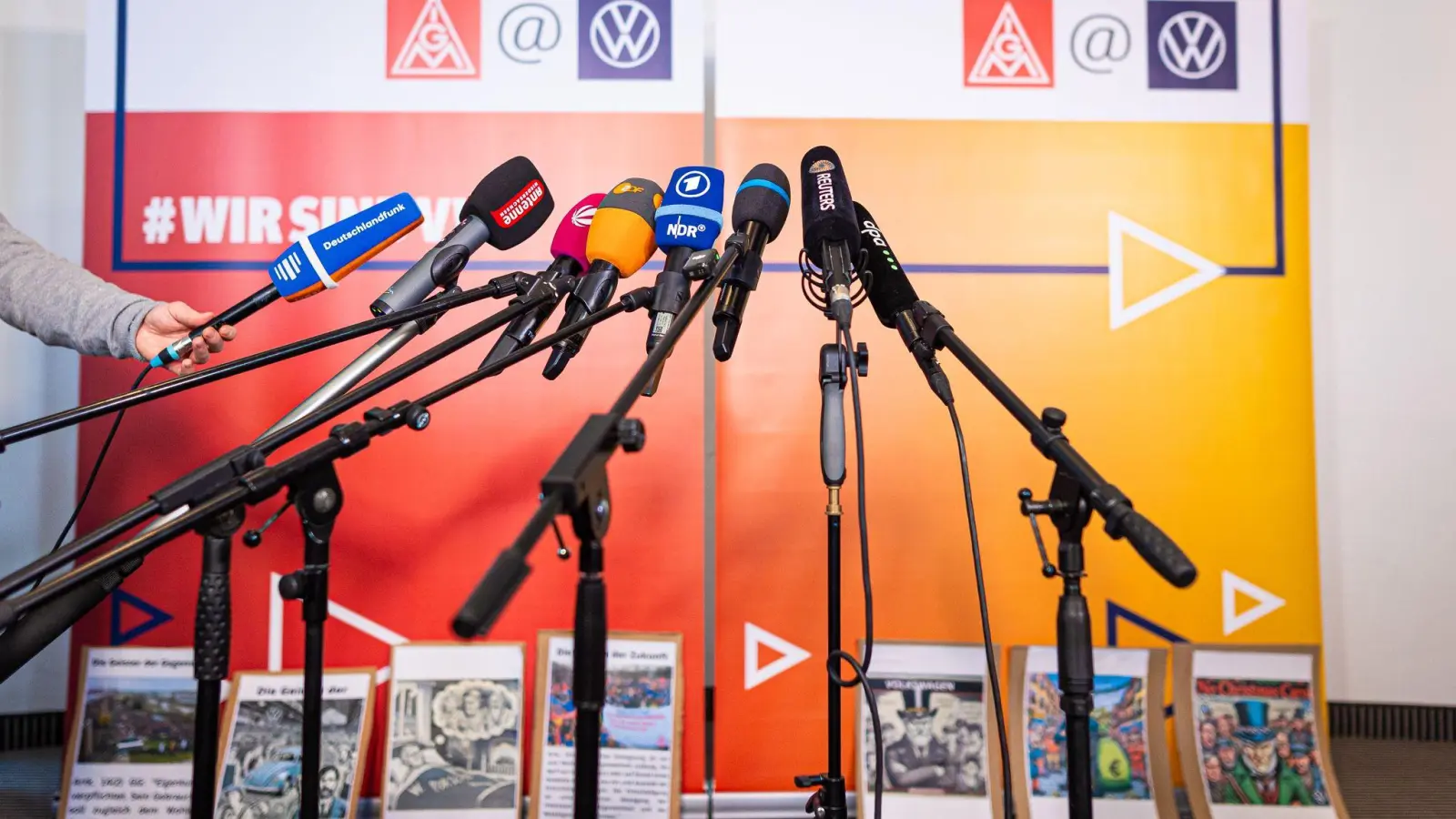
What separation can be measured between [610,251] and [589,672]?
2.02 feet

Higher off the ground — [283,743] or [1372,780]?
[283,743]

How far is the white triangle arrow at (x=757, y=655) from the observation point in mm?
2092

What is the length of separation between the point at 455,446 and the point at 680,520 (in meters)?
0.58

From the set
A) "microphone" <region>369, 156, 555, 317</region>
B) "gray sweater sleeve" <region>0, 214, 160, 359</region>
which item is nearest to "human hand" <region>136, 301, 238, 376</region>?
"gray sweater sleeve" <region>0, 214, 160, 359</region>

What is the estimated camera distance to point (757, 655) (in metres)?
2.09

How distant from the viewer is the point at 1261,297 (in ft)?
7.08

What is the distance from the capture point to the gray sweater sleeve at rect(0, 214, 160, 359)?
137 centimetres

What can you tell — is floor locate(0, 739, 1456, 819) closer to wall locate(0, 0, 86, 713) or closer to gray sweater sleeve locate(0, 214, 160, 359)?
wall locate(0, 0, 86, 713)

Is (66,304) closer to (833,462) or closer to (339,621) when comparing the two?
(339,621)

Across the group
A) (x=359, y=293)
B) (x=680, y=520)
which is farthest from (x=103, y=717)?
(x=680, y=520)

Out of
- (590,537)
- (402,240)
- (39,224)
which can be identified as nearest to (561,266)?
(590,537)

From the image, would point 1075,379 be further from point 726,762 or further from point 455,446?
point 455,446

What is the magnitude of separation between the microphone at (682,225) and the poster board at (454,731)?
3.87 feet

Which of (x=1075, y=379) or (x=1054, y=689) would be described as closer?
(x=1054, y=689)
